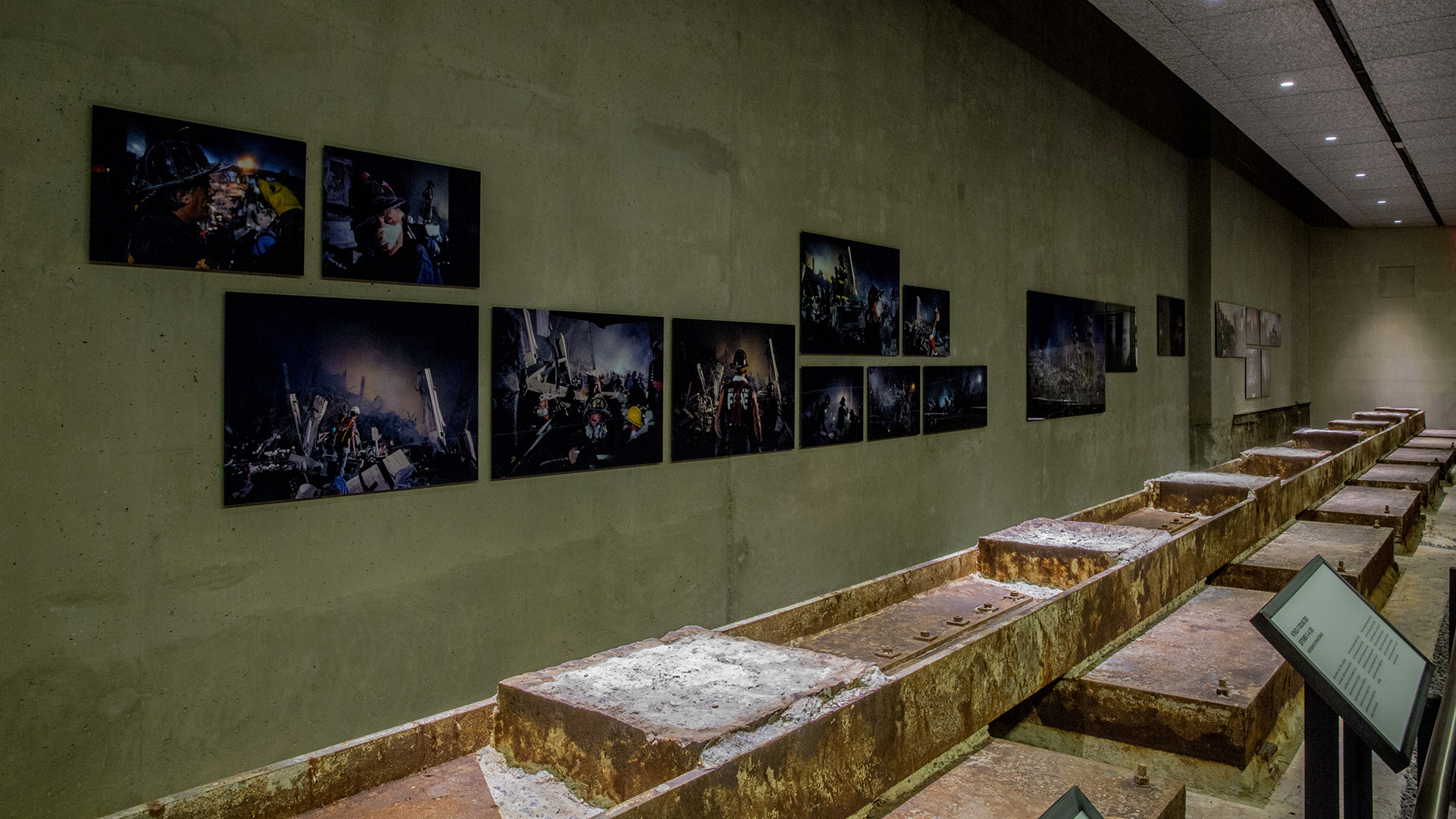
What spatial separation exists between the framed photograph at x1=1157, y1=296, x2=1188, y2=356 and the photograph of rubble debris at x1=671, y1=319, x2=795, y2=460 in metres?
9.28

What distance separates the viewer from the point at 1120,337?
479 inches

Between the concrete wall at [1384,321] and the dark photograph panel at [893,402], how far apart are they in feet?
65.4

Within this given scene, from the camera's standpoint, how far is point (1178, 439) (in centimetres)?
1442

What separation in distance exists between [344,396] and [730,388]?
2.60 metres

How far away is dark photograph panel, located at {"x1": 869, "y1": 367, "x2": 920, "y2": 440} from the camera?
7.45m

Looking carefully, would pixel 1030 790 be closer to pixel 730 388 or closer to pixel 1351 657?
pixel 1351 657

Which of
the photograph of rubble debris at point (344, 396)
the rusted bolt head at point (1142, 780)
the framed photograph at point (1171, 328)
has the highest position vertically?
the framed photograph at point (1171, 328)

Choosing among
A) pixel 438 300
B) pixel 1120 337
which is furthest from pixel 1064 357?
pixel 438 300

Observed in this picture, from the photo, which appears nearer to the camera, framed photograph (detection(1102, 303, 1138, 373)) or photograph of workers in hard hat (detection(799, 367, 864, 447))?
photograph of workers in hard hat (detection(799, 367, 864, 447))

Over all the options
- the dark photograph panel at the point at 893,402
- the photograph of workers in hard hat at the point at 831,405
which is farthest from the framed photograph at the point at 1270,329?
the photograph of workers in hard hat at the point at 831,405

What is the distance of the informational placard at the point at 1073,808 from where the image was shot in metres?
1.42

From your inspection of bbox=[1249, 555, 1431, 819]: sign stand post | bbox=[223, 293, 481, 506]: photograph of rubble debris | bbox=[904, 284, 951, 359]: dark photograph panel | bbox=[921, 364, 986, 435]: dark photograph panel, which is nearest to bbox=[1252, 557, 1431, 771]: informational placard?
bbox=[1249, 555, 1431, 819]: sign stand post

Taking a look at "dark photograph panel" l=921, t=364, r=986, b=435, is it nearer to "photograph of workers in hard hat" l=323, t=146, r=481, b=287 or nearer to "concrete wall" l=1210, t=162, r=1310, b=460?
"photograph of workers in hard hat" l=323, t=146, r=481, b=287

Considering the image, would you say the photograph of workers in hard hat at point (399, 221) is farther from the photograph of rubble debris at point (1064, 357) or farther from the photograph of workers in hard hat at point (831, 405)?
the photograph of rubble debris at point (1064, 357)
